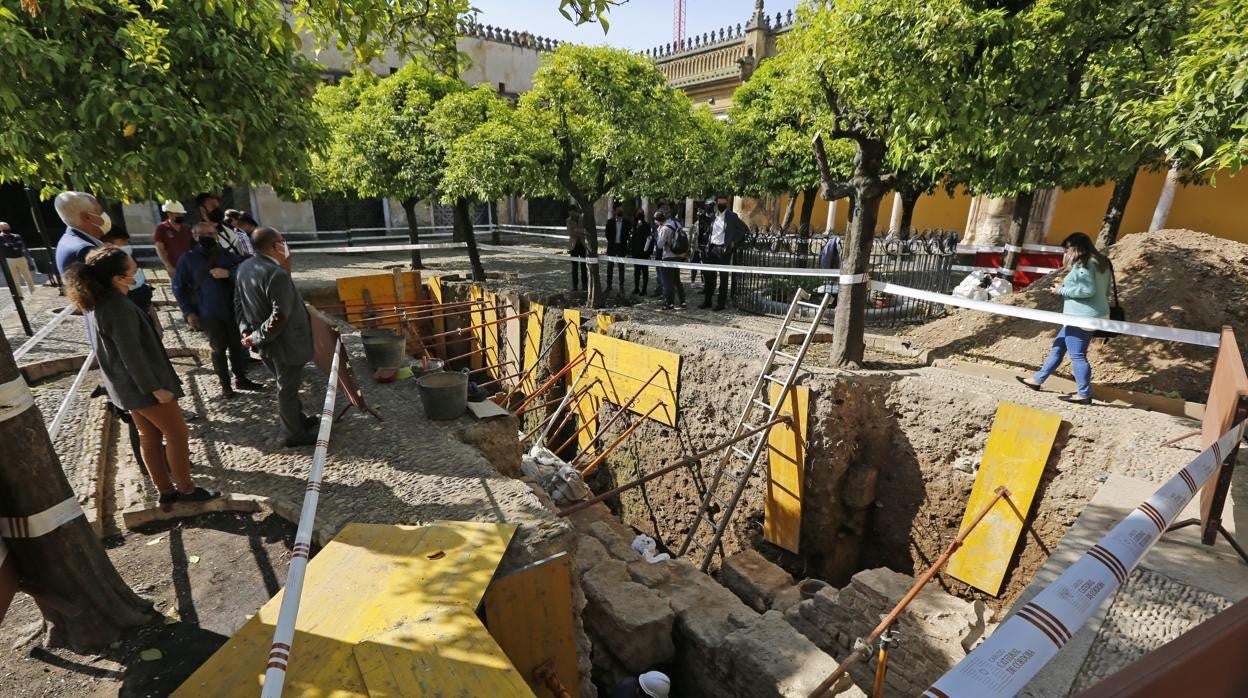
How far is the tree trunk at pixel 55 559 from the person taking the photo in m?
2.19

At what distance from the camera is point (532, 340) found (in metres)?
9.45

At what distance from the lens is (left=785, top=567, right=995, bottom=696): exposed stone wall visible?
12.8 feet

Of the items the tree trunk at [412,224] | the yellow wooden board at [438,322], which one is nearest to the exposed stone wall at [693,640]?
the yellow wooden board at [438,322]

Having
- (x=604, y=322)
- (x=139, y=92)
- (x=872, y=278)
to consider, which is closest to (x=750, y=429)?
(x=604, y=322)

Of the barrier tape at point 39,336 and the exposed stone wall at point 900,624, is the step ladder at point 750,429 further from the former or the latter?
the barrier tape at point 39,336

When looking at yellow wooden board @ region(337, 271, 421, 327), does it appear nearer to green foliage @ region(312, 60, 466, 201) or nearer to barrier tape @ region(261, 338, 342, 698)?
green foliage @ region(312, 60, 466, 201)

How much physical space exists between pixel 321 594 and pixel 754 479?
478cm

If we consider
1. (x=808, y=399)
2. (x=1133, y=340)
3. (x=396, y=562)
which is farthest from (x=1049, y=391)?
(x=396, y=562)

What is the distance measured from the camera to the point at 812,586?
521cm

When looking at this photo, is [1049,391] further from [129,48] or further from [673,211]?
[129,48]

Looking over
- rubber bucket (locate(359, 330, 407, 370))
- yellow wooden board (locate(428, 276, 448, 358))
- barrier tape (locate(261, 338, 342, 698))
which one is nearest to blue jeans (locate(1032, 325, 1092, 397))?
barrier tape (locate(261, 338, 342, 698))

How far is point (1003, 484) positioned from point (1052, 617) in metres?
3.87

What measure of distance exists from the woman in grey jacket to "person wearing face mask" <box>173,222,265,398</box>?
1999 mm

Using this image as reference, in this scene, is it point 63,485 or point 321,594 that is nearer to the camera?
point 63,485
